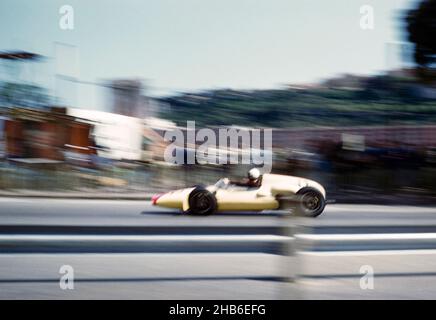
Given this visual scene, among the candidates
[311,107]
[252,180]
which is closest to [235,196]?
[252,180]

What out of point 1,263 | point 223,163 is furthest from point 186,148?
→ point 1,263

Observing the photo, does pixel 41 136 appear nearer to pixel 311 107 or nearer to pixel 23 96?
pixel 23 96

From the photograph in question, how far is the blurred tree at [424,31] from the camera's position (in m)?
12.7

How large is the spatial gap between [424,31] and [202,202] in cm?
724

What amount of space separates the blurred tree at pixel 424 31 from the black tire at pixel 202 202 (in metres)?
7.09

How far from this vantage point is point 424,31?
503 inches

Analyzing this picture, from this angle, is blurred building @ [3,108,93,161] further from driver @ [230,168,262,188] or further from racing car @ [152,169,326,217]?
driver @ [230,168,262,188]

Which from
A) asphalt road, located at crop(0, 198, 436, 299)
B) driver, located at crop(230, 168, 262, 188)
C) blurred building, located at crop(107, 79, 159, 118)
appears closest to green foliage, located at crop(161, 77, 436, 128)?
blurred building, located at crop(107, 79, 159, 118)

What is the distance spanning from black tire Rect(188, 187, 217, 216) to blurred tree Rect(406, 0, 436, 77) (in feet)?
23.3

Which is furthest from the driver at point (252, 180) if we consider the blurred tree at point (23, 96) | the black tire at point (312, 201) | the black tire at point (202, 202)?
the blurred tree at point (23, 96)

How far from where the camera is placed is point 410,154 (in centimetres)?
1703

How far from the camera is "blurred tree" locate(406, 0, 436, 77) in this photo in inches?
498

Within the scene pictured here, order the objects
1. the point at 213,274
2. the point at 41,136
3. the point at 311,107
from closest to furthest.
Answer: the point at 213,274 < the point at 41,136 < the point at 311,107

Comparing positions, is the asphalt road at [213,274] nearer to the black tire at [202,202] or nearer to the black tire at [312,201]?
the black tire at [202,202]
